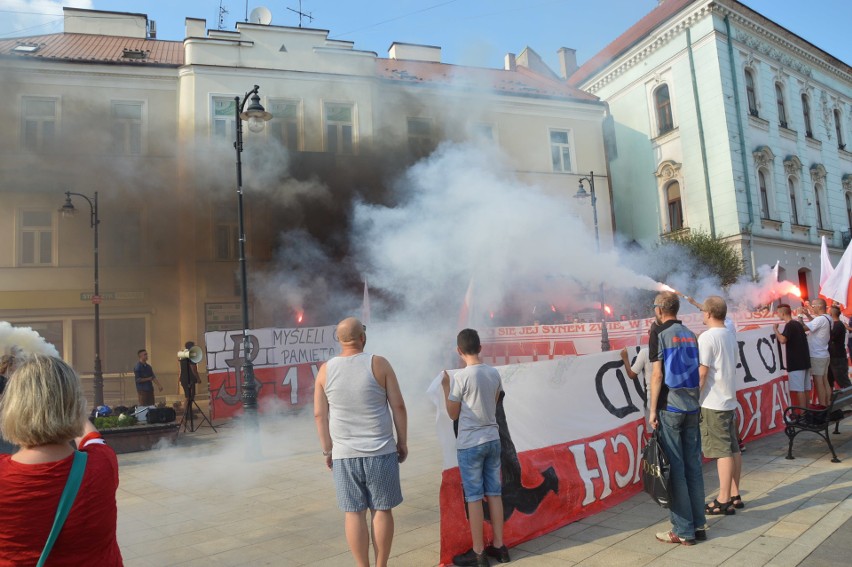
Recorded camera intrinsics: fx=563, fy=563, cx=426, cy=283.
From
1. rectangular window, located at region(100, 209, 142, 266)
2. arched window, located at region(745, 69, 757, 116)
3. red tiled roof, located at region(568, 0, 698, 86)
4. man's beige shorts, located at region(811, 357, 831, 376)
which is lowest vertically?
man's beige shorts, located at region(811, 357, 831, 376)

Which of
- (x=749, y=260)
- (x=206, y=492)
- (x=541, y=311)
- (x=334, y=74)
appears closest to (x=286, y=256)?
(x=334, y=74)

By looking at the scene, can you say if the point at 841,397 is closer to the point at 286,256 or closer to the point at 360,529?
the point at 360,529

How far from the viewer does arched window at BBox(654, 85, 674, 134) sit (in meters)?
21.8

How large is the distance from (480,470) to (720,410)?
1.97 m

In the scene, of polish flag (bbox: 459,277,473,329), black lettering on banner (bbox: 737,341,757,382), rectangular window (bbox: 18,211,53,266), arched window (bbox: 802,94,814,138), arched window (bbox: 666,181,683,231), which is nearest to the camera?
black lettering on banner (bbox: 737,341,757,382)

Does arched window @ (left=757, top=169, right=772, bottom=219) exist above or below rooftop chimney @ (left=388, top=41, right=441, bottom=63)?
below

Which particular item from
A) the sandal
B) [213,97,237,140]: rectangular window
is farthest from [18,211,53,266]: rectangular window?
the sandal

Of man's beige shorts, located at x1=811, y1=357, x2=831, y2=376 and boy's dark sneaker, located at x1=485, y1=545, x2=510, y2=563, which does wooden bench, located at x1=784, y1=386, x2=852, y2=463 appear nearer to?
man's beige shorts, located at x1=811, y1=357, x2=831, y2=376

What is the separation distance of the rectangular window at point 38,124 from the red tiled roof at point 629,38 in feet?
66.8

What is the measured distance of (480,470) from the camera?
3.44m

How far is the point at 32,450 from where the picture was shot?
5.33ft

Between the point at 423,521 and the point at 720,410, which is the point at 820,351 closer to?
the point at 720,410

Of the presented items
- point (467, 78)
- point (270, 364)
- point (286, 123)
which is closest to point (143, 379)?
point (270, 364)

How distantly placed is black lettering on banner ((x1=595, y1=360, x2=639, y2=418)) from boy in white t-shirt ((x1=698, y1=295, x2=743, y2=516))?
2.12 ft
